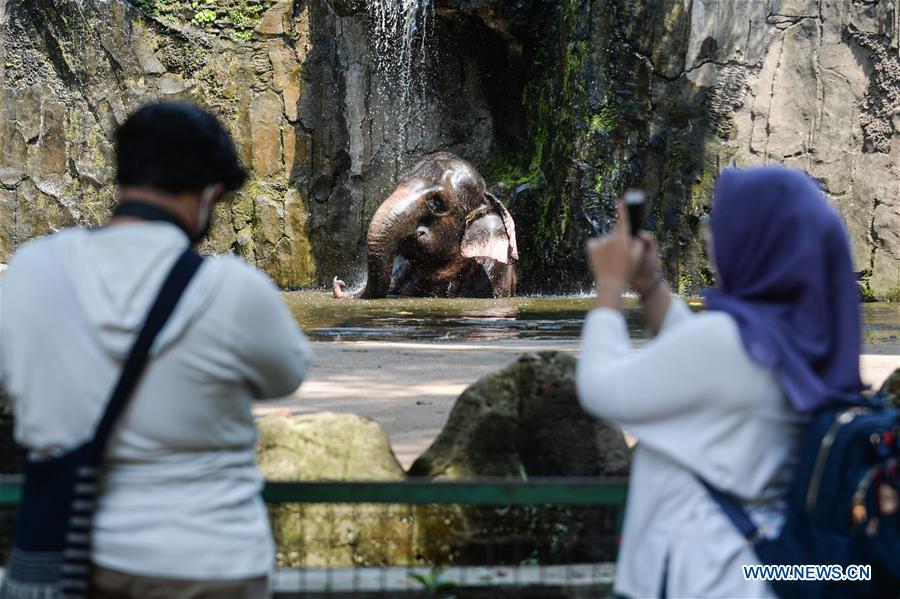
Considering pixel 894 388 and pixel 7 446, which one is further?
pixel 894 388

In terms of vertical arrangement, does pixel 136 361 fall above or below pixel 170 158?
below

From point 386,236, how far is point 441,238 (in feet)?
2.80

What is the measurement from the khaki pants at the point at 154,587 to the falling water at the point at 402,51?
18.4 meters

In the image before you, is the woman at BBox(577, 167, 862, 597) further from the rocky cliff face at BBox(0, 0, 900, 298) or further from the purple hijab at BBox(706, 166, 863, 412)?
the rocky cliff face at BBox(0, 0, 900, 298)

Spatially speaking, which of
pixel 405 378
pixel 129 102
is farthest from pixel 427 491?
pixel 129 102

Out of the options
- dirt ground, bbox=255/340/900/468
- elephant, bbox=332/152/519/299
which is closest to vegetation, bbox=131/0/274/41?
elephant, bbox=332/152/519/299

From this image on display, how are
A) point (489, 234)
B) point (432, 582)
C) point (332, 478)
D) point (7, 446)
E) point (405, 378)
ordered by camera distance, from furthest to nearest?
1. point (489, 234)
2. point (405, 378)
3. point (332, 478)
4. point (7, 446)
5. point (432, 582)

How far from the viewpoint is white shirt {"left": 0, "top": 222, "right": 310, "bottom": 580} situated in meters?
1.95

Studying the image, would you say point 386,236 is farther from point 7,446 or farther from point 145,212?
point 145,212

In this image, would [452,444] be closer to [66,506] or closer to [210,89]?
[66,506]

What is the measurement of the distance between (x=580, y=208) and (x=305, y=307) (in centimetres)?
552

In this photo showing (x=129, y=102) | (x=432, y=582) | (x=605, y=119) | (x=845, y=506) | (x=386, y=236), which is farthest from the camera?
(x=129, y=102)

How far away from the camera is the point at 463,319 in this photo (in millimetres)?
10867

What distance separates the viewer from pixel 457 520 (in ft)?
11.1
